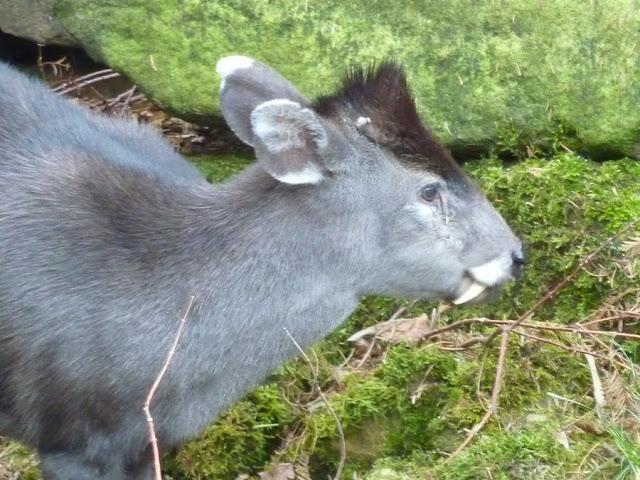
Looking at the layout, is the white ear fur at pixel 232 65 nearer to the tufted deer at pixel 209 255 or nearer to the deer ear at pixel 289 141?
the tufted deer at pixel 209 255

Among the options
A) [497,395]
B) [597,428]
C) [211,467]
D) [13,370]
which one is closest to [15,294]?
[13,370]

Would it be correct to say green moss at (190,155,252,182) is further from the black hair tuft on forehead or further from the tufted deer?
the black hair tuft on forehead

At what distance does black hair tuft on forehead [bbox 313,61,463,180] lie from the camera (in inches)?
188

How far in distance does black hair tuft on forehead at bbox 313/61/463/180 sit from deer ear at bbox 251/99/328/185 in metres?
0.23

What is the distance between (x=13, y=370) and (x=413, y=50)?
8.28 feet

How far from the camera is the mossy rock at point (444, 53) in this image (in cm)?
611

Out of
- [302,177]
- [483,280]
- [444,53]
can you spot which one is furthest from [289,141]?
[444,53]

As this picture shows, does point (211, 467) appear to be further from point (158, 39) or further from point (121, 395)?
point (158, 39)

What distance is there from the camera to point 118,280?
15.3 ft

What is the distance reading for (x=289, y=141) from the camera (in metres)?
4.55

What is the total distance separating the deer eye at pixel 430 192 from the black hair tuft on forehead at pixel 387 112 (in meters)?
0.05

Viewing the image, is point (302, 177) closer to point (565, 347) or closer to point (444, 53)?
point (565, 347)

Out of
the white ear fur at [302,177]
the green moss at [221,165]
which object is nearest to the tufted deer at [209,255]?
the white ear fur at [302,177]

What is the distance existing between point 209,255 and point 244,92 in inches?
22.5
